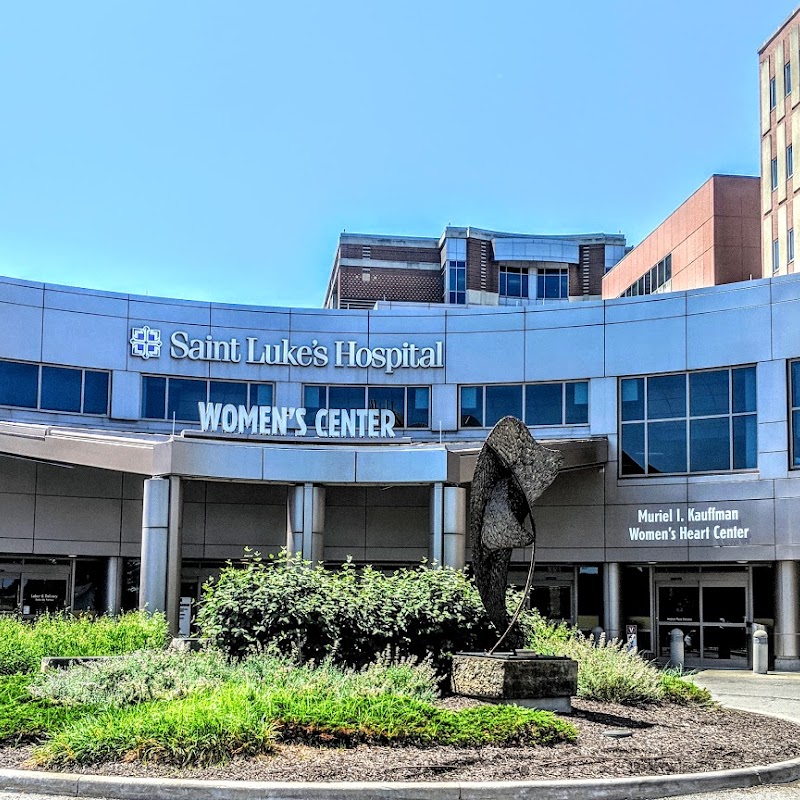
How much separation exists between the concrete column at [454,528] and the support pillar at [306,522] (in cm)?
337

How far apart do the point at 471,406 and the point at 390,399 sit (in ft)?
7.98

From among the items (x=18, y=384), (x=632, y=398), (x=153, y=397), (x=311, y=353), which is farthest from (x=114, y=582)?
(x=632, y=398)

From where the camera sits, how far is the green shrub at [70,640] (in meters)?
17.3

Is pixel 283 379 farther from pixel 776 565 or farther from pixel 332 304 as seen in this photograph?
pixel 332 304

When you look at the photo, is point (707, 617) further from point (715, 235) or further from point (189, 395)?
point (715, 235)

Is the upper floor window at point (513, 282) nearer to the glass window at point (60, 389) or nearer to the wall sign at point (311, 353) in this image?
the wall sign at point (311, 353)

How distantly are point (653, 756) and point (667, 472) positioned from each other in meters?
21.5

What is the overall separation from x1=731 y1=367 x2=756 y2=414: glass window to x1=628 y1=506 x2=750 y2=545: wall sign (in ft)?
8.79

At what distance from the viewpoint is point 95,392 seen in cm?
3362

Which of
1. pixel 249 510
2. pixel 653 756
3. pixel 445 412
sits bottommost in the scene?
pixel 653 756

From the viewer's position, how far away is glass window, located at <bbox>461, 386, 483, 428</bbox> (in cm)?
3450

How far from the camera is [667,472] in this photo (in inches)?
1259

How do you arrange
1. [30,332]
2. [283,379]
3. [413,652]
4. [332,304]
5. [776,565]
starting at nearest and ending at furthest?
1. [413,652]
2. [776,565]
3. [30,332]
4. [283,379]
5. [332,304]

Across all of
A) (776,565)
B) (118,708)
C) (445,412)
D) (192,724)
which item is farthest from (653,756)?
(445,412)
